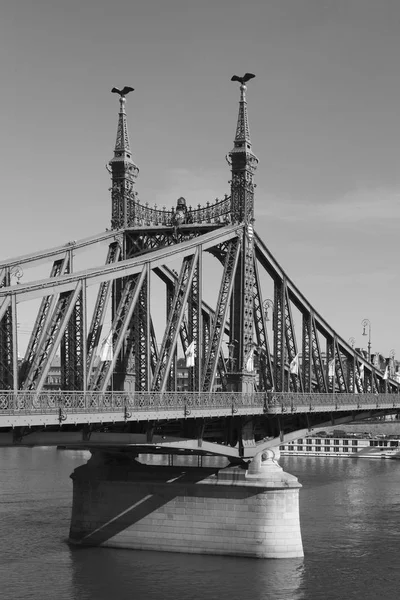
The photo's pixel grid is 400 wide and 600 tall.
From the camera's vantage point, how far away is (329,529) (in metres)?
69.0

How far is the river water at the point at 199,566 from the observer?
5125 centimetres

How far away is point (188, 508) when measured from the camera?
5975 cm

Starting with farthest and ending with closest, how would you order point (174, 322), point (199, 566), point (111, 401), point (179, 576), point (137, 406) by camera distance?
point (174, 322) < point (199, 566) < point (179, 576) < point (137, 406) < point (111, 401)

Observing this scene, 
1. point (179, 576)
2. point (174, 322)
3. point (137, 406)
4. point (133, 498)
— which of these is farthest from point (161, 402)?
point (133, 498)

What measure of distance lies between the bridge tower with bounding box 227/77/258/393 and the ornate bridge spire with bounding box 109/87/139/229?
7.17 m

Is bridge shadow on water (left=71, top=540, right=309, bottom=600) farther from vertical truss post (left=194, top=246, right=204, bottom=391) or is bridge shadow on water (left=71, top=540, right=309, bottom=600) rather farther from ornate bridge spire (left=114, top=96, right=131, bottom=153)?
ornate bridge spire (left=114, top=96, right=131, bottom=153)

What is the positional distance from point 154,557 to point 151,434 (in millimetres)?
11025

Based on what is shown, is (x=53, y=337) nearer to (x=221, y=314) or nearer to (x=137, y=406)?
(x=137, y=406)

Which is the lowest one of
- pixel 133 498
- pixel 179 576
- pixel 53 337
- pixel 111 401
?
pixel 179 576

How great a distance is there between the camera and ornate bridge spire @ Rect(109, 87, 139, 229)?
6944 cm

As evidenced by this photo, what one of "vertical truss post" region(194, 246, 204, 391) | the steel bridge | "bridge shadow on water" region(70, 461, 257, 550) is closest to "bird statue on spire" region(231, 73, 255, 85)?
the steel bridge

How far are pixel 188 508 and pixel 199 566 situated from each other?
14.4 feet

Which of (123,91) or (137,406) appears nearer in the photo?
(137,406)

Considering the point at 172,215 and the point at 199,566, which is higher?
the point at 172,215
